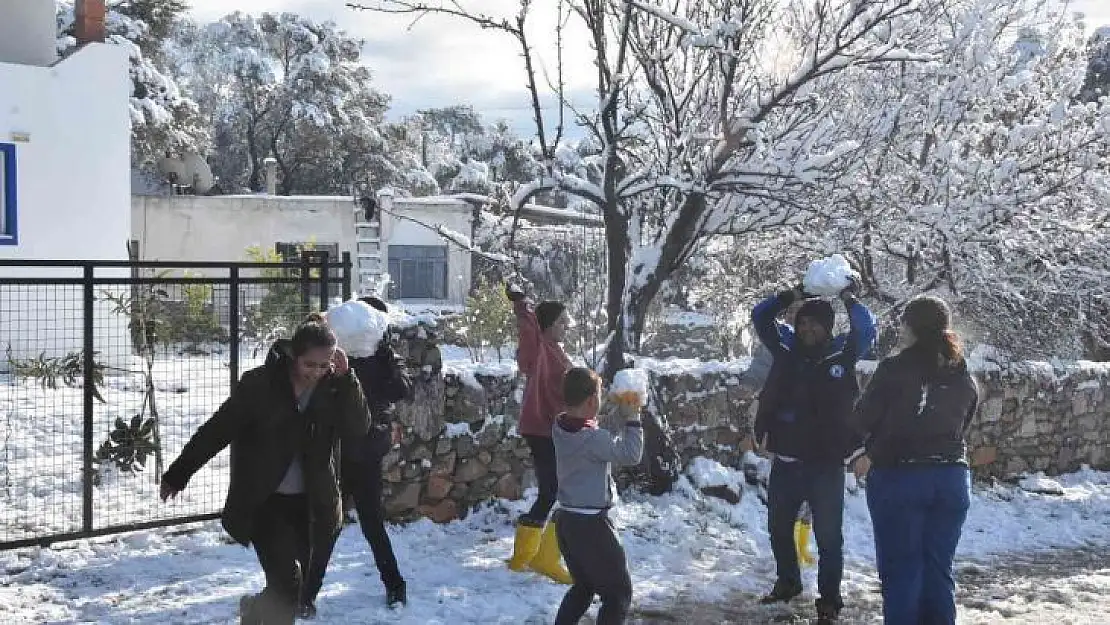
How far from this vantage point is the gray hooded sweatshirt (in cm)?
448

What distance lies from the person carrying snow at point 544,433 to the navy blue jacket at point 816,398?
3.96ft

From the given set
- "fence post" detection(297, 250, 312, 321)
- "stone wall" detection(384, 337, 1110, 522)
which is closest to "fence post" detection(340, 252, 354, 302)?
"fence post" detection(297, 250, 312, 321)

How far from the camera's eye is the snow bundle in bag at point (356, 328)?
5211 mm

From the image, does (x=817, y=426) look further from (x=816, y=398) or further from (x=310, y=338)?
(x=310, y=338)

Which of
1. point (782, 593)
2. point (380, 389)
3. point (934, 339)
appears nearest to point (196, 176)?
point (380, 389)

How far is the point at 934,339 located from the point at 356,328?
275cm

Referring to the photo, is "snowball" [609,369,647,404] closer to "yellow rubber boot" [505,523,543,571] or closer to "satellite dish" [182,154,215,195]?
"yellow rubber boot" [505,523,543,571]

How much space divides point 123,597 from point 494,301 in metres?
8.96

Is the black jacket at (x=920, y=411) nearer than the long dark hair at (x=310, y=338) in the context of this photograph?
No

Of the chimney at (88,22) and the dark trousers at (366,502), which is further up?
the chimney at (88,22)

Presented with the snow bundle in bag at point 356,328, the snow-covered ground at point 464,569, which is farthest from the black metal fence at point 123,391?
the snow bundle in bag at point 356,328

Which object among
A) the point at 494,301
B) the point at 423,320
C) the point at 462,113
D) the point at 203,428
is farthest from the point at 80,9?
the point at 462,113

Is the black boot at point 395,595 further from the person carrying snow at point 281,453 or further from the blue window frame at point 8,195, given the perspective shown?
the blue window frame at point 8,195

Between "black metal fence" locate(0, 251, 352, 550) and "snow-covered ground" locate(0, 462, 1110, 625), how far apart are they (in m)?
0.37
